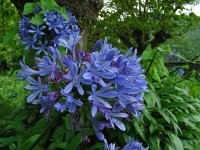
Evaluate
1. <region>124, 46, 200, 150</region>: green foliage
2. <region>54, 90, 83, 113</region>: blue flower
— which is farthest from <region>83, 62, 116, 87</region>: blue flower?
<region>124, 46, 200, 150</region>: green foliage

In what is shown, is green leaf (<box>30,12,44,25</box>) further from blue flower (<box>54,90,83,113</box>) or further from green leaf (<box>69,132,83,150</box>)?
blue flower (<box>54,90,83,113</box>)

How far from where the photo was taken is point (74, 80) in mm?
1528

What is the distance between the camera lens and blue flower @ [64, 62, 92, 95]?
152cm

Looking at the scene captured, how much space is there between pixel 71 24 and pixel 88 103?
49.2 inches

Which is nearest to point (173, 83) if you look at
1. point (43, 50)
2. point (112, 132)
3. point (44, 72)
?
point (112, 132)

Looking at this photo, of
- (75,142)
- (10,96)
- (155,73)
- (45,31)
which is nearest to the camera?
(75,142)

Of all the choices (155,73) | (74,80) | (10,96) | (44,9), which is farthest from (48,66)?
(10,96)

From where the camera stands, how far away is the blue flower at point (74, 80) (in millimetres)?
1516

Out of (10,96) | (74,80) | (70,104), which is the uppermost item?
(74,80)

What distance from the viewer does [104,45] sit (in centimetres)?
171

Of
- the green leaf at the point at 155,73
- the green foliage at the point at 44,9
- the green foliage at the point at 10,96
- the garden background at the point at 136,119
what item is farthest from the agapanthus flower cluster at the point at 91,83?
the green foliage at the point at 10,96

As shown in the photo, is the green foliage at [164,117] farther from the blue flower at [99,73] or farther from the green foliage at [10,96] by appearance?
the green foliage at [10,96]

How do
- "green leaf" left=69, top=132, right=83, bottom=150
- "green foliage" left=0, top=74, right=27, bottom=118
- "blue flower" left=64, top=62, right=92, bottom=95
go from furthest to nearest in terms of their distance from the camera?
1. "green foliage" left=0, top=74, right=27, bottom=118
2. "green leaf" left=69, top=132, right=83, bottom=150
3. "blue flower" left=64, top=62, right=92, bottom=95

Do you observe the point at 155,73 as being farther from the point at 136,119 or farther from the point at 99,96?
the point at 99,96
